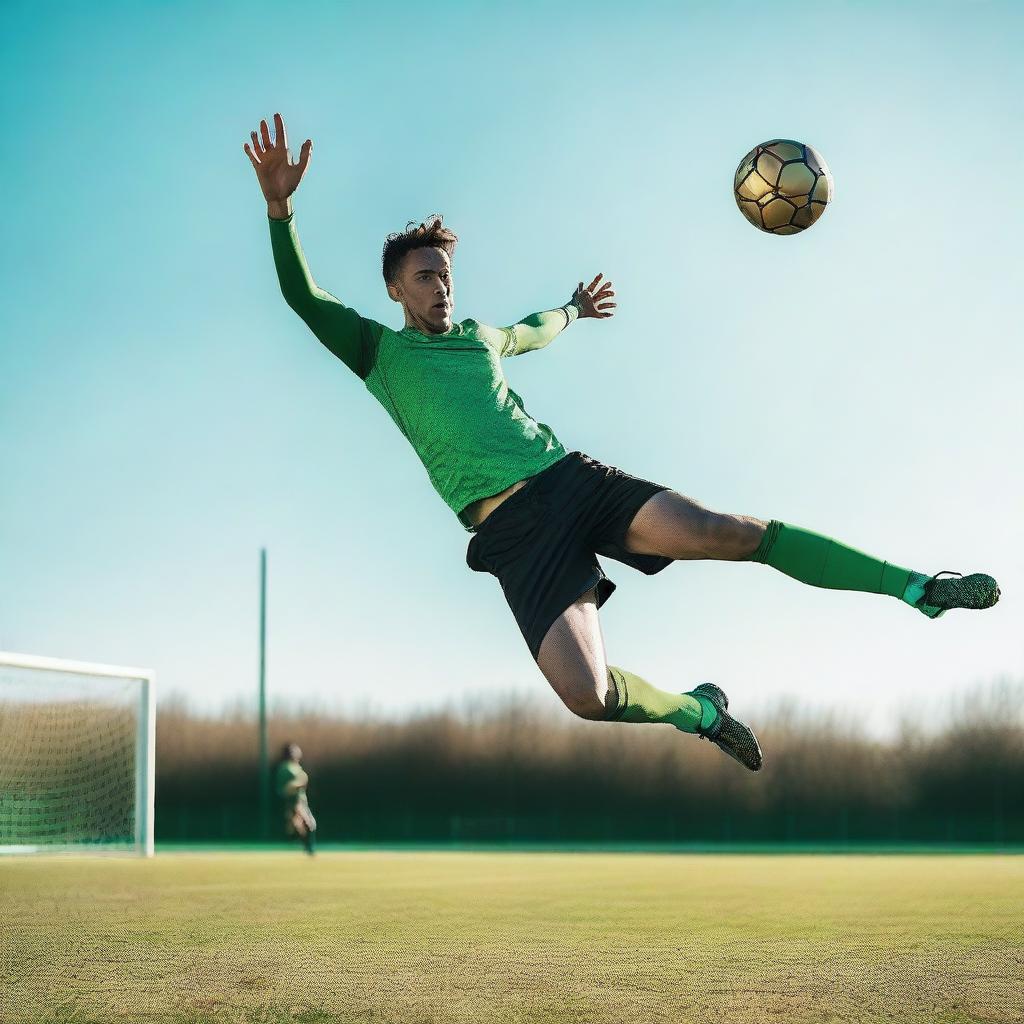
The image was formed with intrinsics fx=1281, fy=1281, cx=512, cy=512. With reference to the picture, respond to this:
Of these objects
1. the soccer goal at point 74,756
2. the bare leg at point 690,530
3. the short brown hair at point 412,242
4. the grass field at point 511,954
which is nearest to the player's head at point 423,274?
the short brown hair at point 412,242

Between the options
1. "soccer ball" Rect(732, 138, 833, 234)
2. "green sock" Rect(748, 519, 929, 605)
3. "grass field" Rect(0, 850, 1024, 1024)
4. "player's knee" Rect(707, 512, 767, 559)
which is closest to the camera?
"grass field" Rect(0, 850, 1024, 1024)

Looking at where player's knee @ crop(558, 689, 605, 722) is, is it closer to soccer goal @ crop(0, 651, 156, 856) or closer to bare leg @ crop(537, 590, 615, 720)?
bare leg @ crop(537, 590, 615, 720)

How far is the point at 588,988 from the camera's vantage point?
5.05 metres

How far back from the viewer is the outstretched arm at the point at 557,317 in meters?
6.38

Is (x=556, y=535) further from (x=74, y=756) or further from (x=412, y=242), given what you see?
(x=74, y=756)

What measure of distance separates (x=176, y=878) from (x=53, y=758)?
620cm

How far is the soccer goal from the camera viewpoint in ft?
57.8

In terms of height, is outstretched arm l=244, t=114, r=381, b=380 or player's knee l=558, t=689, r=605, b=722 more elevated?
outstretched arm l=244, t=114, r=381, b=380

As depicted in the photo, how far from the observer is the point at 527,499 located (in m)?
5.39

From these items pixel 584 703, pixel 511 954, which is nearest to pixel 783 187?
pixel 584 703

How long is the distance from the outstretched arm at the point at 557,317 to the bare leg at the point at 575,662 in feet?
5.03

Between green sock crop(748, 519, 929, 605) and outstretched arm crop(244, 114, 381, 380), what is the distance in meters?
1.95

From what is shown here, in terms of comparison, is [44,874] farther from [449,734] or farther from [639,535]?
[449,734]

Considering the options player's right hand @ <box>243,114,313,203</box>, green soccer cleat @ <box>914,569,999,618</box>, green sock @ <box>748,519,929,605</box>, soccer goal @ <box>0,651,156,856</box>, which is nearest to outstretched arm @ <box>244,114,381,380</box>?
player's right hand @ <box>243,114,313,203</box>
